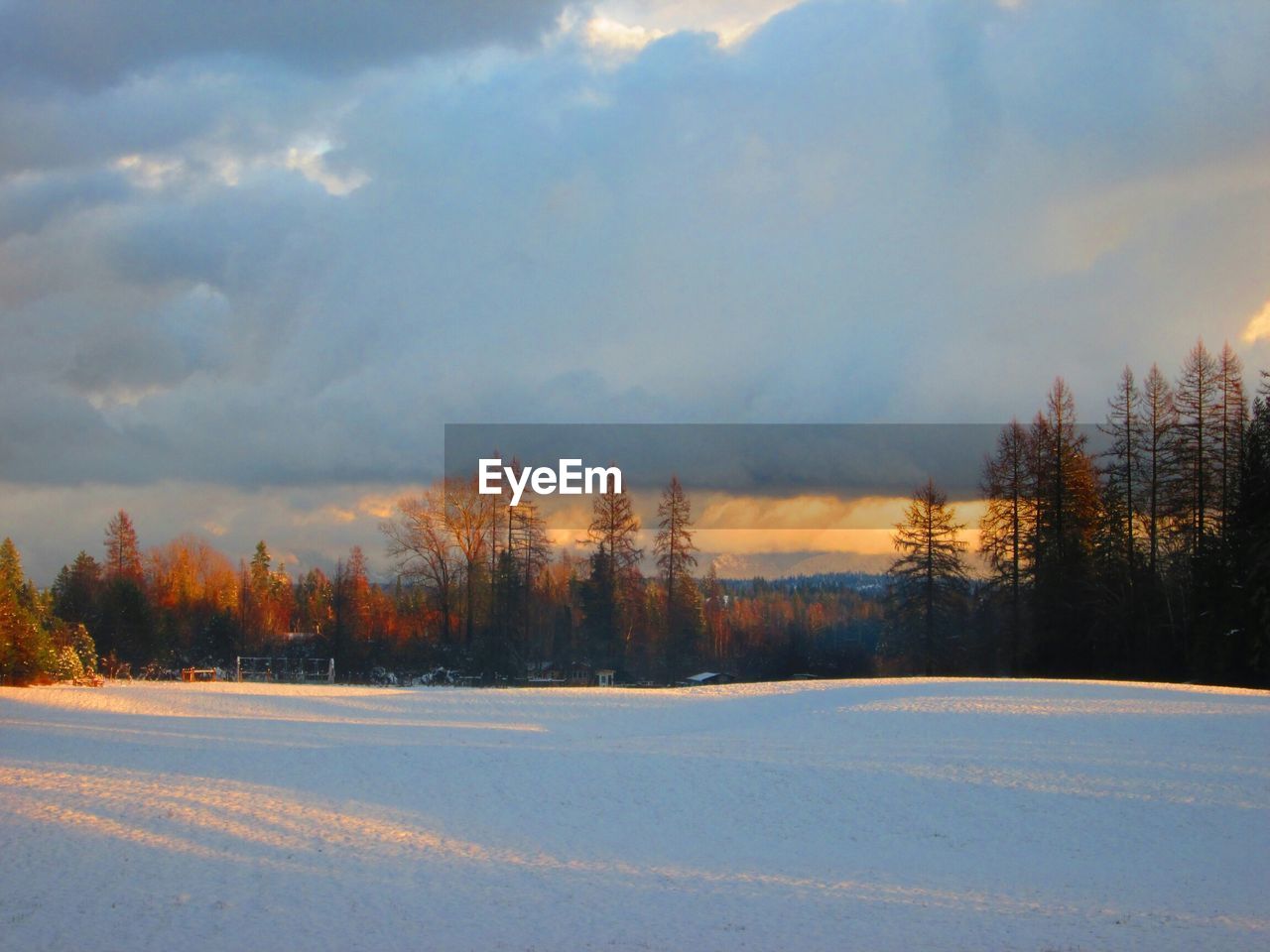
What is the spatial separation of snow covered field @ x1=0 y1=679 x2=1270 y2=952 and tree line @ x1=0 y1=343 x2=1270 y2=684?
1227 centimetres

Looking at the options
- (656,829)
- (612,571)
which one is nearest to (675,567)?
(612,571)

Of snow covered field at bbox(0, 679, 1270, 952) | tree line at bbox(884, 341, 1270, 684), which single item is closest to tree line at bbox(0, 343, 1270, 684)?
tree line at bbox(884, 341, 1270, 684)

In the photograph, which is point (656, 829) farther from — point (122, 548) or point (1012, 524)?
point (122, 548)

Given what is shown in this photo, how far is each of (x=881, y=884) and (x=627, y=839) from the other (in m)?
3.92

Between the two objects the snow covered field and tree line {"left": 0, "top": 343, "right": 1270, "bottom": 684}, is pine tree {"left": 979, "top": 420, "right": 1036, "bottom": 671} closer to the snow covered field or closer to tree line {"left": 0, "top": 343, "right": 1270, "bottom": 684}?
tree line {"left": 0, "top": 343, "right": 1270, "bottom": 684}

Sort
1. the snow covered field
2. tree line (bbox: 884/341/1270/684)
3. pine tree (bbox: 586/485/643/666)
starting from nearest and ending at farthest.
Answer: the snow covered field, tree line (bbox: 884/341/1270/684), pine tree (bbox: 586/485/643/666)

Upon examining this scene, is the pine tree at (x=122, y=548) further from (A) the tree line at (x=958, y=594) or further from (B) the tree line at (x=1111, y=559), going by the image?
(B) the tree line at (x=1111, y=559)

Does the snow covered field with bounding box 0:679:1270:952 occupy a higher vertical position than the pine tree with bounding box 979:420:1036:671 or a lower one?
lower

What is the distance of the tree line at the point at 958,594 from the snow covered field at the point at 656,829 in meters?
12.3

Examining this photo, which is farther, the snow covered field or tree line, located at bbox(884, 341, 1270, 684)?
tree line, located at bbox(884, 341, 1270, 684)

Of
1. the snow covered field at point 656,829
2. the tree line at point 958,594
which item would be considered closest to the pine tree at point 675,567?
the tree line at point 958,594

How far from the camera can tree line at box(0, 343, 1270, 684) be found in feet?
121

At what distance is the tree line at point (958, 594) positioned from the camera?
36.9 meters

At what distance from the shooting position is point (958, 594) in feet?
144
